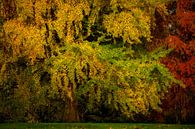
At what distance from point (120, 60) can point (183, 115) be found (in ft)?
18.3

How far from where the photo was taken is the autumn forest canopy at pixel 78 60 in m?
18.4

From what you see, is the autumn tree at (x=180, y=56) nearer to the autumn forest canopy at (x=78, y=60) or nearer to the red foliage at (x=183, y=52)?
the red foliage at (x=183, y=52)

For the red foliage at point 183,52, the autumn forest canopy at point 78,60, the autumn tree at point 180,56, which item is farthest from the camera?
the autumn tree at point 180,56

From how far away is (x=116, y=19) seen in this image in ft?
64.1

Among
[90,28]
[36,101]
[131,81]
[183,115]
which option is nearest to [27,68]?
[36,101]

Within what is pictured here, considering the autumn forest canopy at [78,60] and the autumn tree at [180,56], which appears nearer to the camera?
the autumn forest canopy at [78,60]

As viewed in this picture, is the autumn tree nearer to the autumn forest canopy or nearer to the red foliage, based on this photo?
the red foliage

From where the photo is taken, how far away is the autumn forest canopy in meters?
18.4

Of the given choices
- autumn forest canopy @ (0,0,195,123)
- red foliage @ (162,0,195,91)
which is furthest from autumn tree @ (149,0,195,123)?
autumn forest canopy @ (0,0,195,123)

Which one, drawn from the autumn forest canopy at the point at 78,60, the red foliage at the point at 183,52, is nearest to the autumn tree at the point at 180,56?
the red foliage at the point at 183,52

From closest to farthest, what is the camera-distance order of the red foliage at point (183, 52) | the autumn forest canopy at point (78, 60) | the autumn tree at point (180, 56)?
1. the autumn forest canopy at point (78, 60)
2. the red foliage at point (183, 52)
3. the autumn tree at point (180, 56)

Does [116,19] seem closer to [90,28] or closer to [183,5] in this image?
[90,28]

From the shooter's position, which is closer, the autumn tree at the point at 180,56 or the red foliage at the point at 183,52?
the red foliage at the point at 183,52

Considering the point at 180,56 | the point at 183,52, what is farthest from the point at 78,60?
the point at 180,56
